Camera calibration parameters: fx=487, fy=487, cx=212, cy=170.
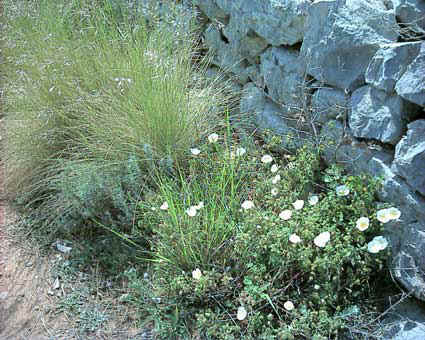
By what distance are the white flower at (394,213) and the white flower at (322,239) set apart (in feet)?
0.91

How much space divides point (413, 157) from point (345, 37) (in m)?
0.71

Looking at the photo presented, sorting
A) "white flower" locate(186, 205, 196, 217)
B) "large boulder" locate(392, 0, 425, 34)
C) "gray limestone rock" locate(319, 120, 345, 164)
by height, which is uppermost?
"large boulder" locate(392, 0, 425, 34)

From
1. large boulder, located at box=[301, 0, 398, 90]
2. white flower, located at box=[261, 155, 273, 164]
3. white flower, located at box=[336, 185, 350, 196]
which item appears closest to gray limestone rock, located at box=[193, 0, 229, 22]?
large boulder, located at box=[301, 0, 398, 90]

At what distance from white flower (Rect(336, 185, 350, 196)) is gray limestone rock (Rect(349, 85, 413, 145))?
0.88ft

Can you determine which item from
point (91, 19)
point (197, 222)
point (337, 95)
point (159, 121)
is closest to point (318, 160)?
point (337, 95)

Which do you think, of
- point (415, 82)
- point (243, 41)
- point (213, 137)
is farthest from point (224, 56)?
point (415, 82)

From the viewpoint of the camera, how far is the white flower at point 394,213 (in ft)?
6.89

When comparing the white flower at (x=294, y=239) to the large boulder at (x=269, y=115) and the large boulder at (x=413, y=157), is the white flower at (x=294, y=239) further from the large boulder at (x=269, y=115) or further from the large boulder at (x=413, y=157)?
the large boulder at (x=269, y=115)

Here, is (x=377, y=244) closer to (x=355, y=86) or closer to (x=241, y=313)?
(x=241, y=313)

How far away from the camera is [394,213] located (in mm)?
2111

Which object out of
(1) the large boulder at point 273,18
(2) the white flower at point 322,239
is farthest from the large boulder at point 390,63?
(2) the white flower at point 322,239

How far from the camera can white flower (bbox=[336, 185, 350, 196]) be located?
2.26 metres

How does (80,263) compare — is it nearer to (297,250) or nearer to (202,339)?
(202,339)

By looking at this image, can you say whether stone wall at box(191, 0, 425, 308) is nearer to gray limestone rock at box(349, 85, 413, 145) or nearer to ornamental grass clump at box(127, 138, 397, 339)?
gray limestone rock at box(349, 85, 413, 145)
